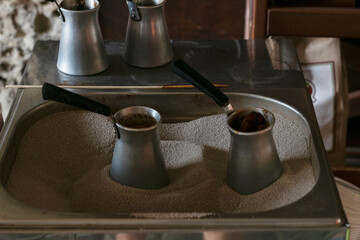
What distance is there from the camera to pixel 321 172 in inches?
38.5

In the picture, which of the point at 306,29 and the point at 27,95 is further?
the point at 306,29

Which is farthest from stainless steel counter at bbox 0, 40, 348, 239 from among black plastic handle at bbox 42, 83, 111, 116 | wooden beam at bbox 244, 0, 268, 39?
wooden beam at bbox 244, 0, 268, 39

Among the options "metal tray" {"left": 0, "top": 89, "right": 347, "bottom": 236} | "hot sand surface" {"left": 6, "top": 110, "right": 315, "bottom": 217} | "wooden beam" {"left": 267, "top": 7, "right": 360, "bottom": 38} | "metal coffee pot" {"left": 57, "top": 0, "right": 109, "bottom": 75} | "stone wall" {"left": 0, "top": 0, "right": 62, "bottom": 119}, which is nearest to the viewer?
"metal tray" {"left": 0, "top": 89, "right": 347, "bottom": 236}

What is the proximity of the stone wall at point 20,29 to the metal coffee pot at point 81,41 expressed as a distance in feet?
2.82

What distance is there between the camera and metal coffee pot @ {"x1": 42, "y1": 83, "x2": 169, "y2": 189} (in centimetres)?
98

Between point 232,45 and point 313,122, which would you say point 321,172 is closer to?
point 313,122

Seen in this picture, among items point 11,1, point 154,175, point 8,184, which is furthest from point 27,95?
point 11,1

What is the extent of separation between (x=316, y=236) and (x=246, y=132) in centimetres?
22

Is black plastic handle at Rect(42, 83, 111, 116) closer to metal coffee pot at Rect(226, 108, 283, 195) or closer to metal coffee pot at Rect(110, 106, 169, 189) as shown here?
metal coffee pot at Rect(110, 106, 169, 189)

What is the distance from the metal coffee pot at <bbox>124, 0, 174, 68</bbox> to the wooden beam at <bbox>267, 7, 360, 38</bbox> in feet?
2.03

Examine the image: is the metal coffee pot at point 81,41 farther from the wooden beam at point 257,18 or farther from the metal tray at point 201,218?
the wooden beam at point 257,18

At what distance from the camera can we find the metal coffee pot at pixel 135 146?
0.98 metres

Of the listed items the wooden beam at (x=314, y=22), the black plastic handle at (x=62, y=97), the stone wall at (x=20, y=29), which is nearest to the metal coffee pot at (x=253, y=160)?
the black plastic handle at (x=62, y=97)

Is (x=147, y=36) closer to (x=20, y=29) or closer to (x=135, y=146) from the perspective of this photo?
(x=135, y=146)
